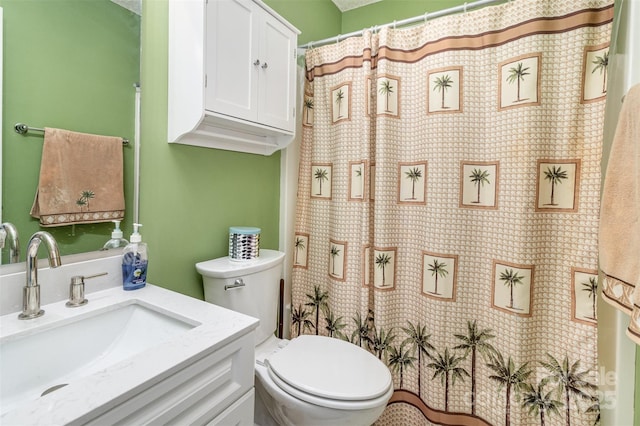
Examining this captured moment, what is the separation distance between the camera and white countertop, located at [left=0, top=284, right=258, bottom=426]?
1.57 ft

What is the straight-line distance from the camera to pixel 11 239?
78 cm

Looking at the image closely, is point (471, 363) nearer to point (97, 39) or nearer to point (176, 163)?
point (176, 163)

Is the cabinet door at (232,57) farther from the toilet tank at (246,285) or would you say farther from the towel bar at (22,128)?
the toilet tank at (246,285)

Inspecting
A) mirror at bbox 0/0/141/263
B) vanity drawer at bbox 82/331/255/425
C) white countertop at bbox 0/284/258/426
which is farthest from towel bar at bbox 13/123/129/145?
vanity drawer at bbox 82/331/255/425

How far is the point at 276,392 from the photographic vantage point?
1070 millimetres

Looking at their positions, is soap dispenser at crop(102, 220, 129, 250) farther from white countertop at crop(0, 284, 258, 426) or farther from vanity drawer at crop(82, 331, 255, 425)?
vanity drawer at crop(82, 331, 255, 425)

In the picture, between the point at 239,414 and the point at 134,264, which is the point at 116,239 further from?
the point at 239,414

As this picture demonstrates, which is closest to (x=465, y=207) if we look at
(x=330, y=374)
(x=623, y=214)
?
(x=623, y=214)

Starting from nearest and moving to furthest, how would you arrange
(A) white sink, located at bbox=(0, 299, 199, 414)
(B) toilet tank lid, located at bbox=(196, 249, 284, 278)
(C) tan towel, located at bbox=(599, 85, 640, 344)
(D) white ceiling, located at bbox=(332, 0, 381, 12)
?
(A) white sink, located at bbox=(0, 299, 199, 414), (C) tan towel, located at bbox=(599, 85, 640, 344), (B) toilet tank lid, located at bbox=(196, 249, 284, 278), (D) white ceiling, located at bbox=(332, 0, 381, 12)

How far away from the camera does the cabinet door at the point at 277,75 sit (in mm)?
1262

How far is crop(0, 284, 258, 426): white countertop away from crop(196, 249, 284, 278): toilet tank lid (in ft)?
0.66

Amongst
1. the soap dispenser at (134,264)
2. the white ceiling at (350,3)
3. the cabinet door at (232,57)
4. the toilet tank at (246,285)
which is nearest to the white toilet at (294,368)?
the toilet tank at (246,285)

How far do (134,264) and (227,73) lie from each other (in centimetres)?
74

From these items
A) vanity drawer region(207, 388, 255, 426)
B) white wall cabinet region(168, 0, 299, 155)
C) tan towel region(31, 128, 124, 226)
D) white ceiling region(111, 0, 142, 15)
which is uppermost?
white ceiling region(111, 0, 142, 15)
